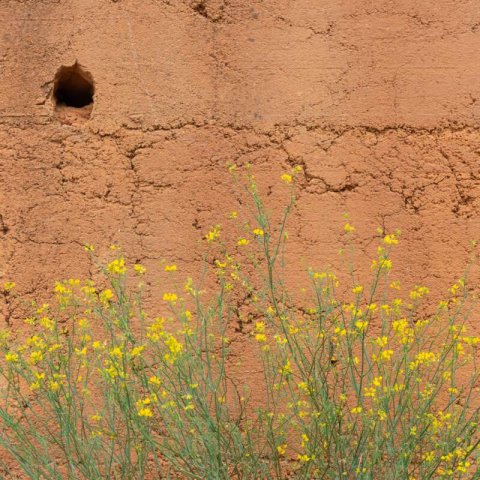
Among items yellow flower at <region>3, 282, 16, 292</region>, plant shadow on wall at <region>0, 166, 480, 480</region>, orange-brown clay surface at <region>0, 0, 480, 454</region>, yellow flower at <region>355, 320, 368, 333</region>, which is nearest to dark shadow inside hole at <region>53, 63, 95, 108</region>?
orange-brown clay surface at <region>0, 0, 480, 454</region>

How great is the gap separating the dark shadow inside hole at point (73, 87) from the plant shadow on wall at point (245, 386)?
0.92m

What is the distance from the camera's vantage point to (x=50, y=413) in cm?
519

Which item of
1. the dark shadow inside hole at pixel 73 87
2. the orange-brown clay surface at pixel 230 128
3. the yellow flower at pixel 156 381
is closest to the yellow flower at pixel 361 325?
the yellow flower at pixel 156 381

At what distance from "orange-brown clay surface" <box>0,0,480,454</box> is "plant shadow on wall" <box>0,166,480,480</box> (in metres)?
0.14

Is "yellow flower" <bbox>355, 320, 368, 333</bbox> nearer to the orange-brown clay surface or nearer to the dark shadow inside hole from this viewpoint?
the orange-brown clay surface

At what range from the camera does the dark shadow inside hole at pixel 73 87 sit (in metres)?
5.68

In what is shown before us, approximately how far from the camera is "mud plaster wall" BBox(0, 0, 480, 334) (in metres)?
5.36

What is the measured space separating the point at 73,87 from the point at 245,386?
1840 mm

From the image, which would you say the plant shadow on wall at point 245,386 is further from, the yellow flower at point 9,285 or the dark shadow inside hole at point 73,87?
the dark shadow inside hole at point 73,87

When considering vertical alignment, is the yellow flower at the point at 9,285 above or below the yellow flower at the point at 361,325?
above

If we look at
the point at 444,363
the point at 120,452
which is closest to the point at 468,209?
the point at 444,363

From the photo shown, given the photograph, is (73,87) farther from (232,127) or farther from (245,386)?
(245,386)

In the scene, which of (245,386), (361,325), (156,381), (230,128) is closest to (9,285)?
(156,381)

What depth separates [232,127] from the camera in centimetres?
552
